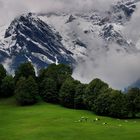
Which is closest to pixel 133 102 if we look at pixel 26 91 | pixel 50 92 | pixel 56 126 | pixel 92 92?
pixel 92 92

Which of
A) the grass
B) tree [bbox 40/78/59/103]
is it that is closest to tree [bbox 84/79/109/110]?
the grass

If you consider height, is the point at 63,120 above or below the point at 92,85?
below

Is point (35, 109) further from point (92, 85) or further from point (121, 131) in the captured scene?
point (121, 131)

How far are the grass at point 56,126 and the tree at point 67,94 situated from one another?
27.6 feet

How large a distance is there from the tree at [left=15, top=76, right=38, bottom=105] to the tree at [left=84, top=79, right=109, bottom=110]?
65.9ft

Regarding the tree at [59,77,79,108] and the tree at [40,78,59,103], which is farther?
the tree at [40,78,59,103]

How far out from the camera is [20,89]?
627 feet

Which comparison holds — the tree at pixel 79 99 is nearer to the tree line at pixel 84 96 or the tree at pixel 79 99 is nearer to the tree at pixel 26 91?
the tree line at pixel 84 96

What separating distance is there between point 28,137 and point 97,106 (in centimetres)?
5455

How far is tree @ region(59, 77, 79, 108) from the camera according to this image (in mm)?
189500

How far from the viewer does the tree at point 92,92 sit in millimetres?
179375

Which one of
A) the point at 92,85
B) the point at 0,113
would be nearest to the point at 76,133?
the point at 0,113

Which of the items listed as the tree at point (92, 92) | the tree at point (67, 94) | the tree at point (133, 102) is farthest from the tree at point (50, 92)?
the tree at point (133, 102)

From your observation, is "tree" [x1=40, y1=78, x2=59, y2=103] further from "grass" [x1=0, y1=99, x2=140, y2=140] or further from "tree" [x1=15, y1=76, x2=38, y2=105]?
"grass" [x1=0, y1=99, x2=140, y2=140]
